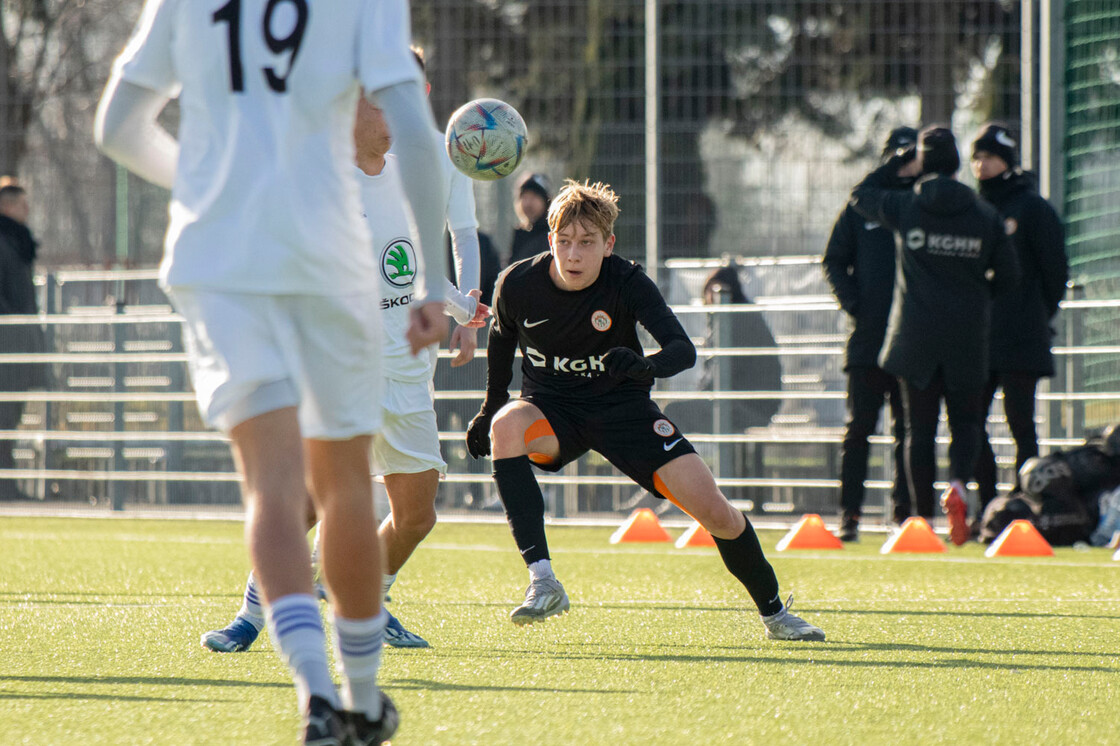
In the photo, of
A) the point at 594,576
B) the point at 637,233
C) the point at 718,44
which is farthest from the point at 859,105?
the point at 594,576

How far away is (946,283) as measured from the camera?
8.66 m

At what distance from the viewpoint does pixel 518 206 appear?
35.7ft

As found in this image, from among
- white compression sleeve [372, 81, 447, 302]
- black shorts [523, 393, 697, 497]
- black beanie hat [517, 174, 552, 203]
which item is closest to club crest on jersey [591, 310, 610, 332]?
black shorts [523, 393, 697, 497]

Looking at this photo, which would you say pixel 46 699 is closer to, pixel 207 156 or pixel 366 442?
pixel 366 442

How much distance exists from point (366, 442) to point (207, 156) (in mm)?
625

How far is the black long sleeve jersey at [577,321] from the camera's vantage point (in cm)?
554

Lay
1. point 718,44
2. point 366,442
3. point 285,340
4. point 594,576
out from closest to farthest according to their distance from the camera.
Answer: point 285,340
point 366,442
point 594,576
point 718,44

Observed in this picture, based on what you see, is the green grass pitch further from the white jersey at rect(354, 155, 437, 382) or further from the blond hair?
the blond hair

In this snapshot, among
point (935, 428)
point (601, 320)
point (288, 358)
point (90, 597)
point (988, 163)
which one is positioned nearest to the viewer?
point (288, 358)

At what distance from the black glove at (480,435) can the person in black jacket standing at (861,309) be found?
4.07 metres

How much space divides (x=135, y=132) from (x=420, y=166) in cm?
64

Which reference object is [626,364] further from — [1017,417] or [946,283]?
[1017,417]

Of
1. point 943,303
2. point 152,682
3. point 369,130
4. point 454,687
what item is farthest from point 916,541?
point 152,682

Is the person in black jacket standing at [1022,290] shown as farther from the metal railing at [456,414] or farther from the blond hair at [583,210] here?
the blond hair at [583,210]
